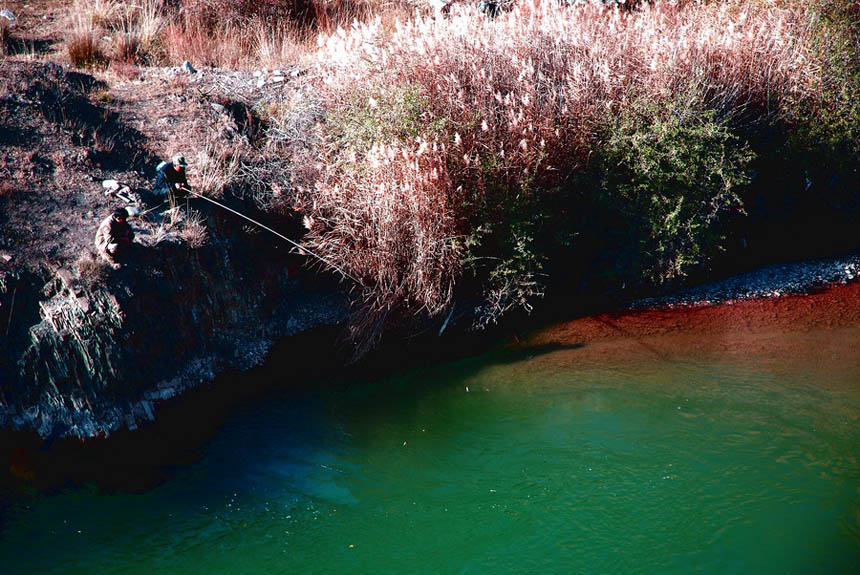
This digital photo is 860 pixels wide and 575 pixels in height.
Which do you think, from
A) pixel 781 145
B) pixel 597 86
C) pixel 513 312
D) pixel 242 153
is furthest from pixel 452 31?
pixel 781 145

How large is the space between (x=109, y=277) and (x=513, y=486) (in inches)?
163

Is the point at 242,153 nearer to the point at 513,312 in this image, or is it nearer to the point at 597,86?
the point at 513,312

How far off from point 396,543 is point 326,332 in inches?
127

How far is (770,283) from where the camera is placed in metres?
8.85

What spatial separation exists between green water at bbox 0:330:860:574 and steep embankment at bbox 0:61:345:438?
0.84m

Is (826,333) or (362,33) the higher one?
(362,33)

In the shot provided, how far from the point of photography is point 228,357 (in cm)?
762

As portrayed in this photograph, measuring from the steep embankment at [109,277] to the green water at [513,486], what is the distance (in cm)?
84

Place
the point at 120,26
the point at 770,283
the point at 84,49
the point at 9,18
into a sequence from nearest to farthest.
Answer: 1. the point at 770,283
2. the point at 84,49
3. the point at 9,18
4. the point at 120,26

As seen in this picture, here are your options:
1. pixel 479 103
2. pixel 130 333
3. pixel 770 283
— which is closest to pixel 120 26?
pixel 479 103

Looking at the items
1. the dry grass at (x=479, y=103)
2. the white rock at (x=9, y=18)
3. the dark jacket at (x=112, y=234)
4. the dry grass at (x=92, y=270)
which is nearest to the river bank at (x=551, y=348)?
A: the dry grass at (x=479, y=103)

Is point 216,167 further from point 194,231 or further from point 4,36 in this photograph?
point 4,36

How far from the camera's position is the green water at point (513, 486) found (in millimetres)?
5277

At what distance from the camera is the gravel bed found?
869 centimetres
